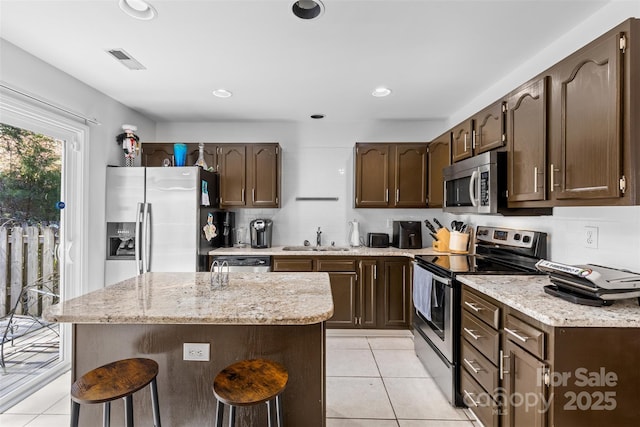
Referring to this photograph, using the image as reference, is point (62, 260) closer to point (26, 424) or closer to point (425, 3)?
point (26, 424)

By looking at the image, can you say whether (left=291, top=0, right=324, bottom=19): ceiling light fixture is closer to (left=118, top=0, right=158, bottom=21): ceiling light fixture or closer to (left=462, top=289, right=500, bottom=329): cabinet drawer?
(left=118, top=0, right=158, bottom=21): ceiling light fixture

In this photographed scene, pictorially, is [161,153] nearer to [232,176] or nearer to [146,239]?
[232,176]

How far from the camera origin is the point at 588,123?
1.55 metres

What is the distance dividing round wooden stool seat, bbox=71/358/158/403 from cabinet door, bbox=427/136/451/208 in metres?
2.91

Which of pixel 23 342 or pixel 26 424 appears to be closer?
pixel 26 424

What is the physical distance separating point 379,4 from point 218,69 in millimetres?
1410

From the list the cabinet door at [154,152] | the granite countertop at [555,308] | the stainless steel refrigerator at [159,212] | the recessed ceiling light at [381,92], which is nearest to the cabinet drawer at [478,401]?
the granite countertop at [555,308]

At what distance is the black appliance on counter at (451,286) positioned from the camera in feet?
7.24

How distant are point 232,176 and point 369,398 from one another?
2724 millimetres

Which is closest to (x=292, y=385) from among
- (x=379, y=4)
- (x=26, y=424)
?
(x=26, y=424)

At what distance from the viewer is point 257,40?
7.09 feet

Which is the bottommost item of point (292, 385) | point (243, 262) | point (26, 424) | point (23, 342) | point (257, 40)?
point (26, 424)

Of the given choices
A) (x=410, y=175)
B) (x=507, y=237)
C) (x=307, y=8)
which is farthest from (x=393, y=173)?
(x=307, y=8)

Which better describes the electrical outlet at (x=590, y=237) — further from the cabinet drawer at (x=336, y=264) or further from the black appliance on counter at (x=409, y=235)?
the cabinet drawer at (x=336, y=264)
